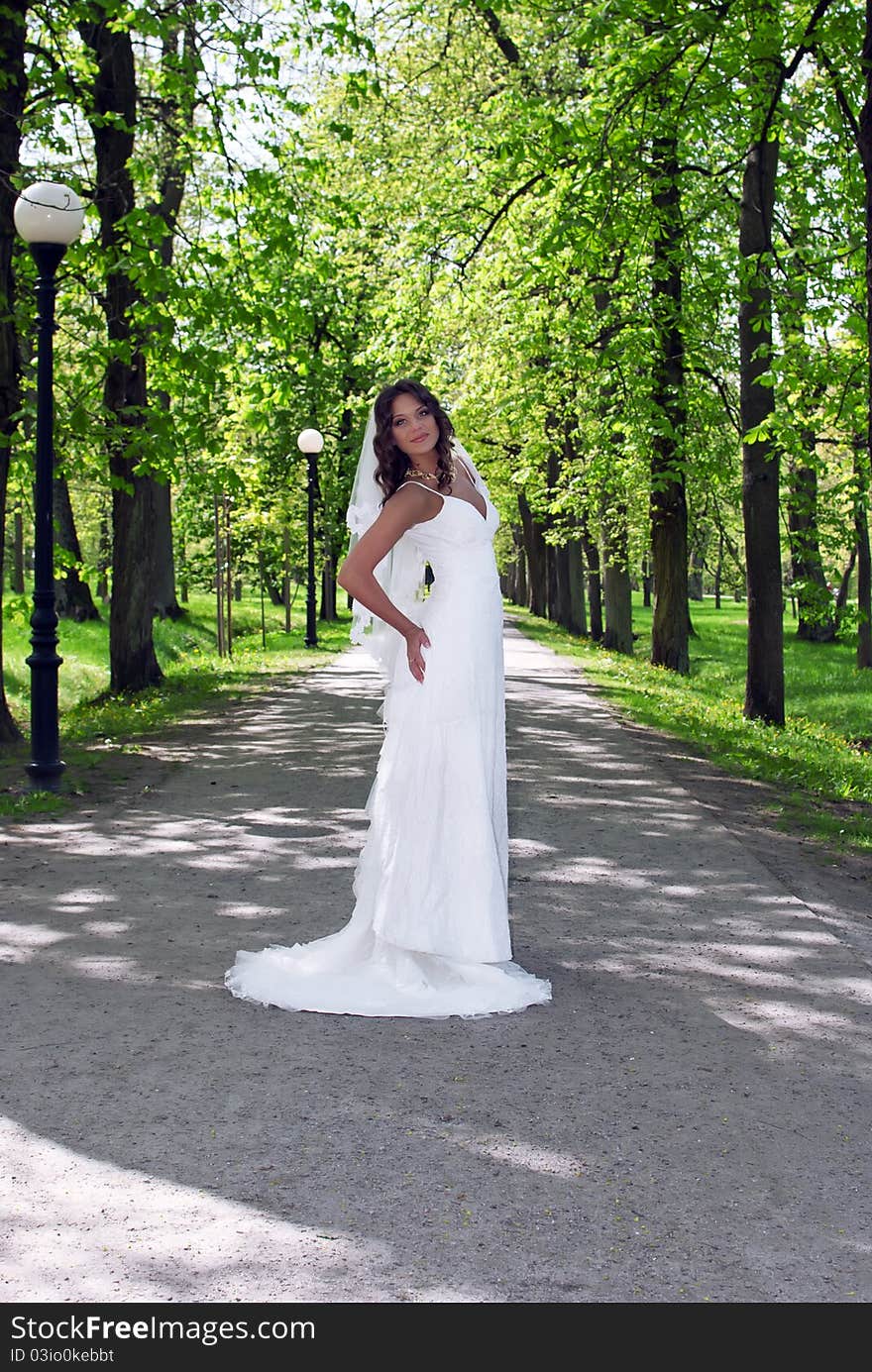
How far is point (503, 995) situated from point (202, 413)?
10204 millimetres

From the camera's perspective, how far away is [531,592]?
55.9 m

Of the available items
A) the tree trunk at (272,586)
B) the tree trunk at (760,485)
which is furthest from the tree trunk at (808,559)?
the tree trunk at (272,586)

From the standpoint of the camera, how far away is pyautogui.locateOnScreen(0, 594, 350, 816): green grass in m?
11.5

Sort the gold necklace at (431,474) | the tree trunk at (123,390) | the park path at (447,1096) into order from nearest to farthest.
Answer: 1. the park path at (447,1096)
2. the gold necklace at (431,474)
3. the tree trunk at (123,390)

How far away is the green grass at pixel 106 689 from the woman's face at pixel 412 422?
5.23 meters

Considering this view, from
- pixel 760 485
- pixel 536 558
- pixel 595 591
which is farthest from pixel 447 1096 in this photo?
pixel 536 558

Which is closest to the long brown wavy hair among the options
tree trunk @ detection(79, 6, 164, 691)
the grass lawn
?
the grass lawn

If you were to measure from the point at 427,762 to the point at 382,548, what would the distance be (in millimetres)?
925

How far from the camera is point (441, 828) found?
5.93m

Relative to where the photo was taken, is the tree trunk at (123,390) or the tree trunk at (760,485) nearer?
the tree trunk at (760,485)

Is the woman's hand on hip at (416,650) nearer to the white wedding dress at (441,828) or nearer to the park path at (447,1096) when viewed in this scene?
the white wedding dress at (441,828)

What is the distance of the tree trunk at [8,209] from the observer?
41.3 feet
